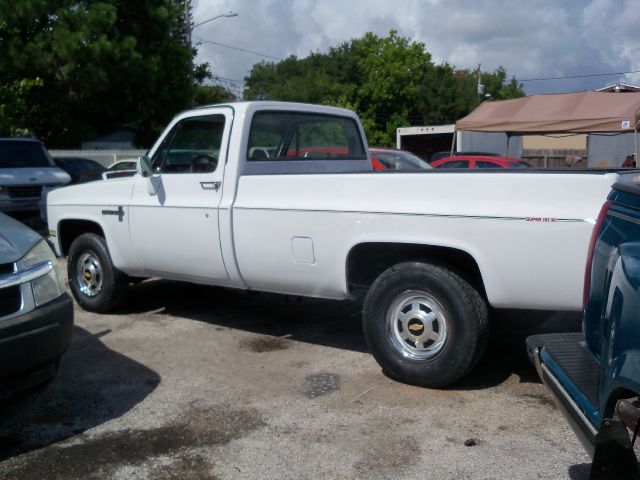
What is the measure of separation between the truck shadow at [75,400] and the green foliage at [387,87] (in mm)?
47583

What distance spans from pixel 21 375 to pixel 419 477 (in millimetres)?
2252

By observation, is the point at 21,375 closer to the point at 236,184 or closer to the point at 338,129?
the point at 236,184

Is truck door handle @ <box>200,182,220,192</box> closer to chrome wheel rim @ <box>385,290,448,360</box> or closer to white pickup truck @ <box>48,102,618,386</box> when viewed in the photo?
white pickup truck @ <box>48,102,618,386</box>

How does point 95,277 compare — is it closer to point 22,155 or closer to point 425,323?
point 425,323

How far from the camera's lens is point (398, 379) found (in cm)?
489

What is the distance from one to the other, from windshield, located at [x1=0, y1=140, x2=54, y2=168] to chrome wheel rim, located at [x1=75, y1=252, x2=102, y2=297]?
6.80 metres

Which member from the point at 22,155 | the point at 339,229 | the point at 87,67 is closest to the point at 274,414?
the point at 339,229

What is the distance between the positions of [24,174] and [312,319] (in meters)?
7.98

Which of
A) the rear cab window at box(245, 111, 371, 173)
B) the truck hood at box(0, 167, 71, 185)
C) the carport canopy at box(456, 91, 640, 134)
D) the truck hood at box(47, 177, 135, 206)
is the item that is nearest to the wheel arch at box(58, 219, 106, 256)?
the truck hood at box(47, 177, 135, 206)

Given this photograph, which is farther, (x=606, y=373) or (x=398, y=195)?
(x=398, y=195)

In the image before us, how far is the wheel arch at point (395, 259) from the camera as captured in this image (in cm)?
465

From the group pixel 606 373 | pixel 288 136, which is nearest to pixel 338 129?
pixel 288 136

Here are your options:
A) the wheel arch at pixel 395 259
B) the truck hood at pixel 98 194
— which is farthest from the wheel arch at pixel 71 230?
the wheel arch at pixel 395 259

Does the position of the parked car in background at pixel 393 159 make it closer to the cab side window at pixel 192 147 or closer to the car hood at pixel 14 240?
the cab side window at pixel 192 147
